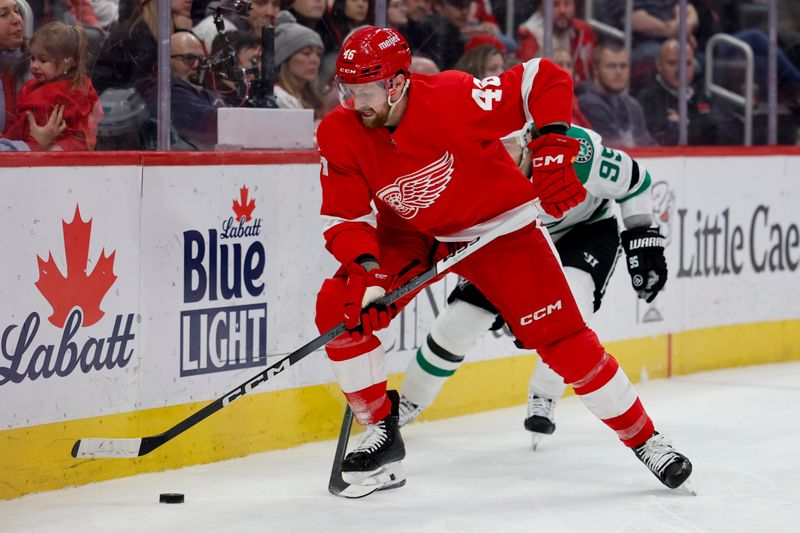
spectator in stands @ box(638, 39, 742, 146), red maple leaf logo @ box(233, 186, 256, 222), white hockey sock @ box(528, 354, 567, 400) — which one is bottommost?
white hockey sock @ box(528, 354, 567, 400)

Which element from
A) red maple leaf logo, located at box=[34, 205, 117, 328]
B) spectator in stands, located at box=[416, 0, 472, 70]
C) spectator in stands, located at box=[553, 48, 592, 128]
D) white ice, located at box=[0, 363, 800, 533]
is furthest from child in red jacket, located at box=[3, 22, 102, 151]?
spectator in stands, located at box=[553, 48, 592, 128]

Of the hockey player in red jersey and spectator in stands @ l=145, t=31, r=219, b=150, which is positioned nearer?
the hockey player in red jersey

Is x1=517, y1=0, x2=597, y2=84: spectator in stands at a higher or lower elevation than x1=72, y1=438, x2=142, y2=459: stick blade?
higher

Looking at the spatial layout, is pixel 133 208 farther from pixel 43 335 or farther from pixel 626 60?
pixel 626 60

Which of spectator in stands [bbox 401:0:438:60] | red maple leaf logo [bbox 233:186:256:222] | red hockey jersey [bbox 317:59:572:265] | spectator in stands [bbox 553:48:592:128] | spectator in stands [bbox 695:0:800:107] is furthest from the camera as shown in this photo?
spectator in stands [bbox 695:0:800:107]

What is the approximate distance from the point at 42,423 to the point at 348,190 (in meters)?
→ 1.02

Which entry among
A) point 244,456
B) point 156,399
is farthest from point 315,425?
point 156,399

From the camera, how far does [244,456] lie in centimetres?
396

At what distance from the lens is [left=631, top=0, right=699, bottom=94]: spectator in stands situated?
5582 mm

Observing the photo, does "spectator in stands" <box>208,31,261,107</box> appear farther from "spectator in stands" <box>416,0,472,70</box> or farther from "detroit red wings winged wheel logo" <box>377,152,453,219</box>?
"detroit red wings winged wheel logo" <box>377,152,453,219</box>

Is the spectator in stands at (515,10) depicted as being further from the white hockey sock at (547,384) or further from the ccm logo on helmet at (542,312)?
the ccm logo on helmet at (542,312)

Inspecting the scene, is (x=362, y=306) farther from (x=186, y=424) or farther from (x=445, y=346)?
(x=445, y=346)

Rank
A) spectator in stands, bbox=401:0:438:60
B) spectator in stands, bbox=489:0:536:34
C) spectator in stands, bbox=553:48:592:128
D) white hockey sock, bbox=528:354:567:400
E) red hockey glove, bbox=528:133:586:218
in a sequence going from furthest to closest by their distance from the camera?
1. spectator in stands, bbox=553:48:592:128
2. spectator in stands, bbox=489:0:536:34
3. spectator in stands, bbox=401:0:438:60
4. white hockey sock, bbox=528:354:567:400
5. red hockey glove, bbox=528:133:586:218

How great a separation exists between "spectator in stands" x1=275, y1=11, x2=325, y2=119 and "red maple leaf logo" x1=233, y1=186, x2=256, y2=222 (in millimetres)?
454
